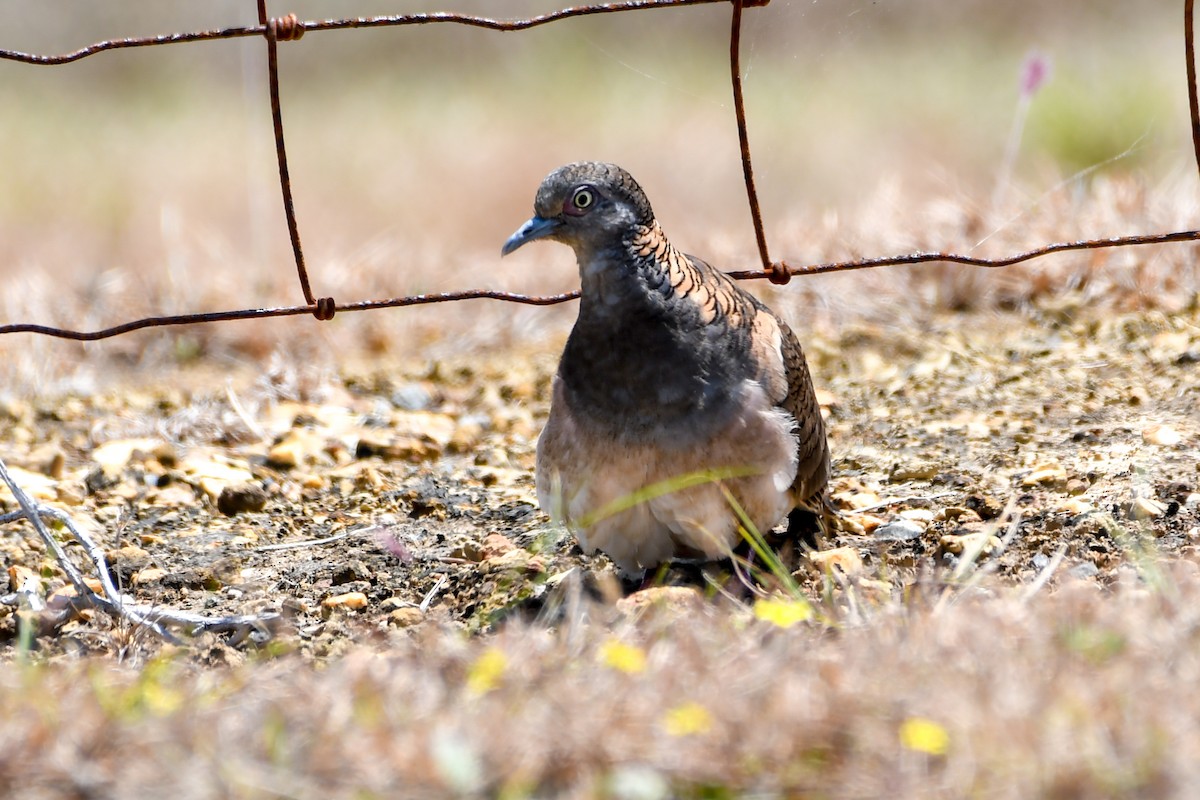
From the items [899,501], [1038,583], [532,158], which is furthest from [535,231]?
[532,158]

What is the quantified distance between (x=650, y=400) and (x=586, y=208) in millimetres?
452

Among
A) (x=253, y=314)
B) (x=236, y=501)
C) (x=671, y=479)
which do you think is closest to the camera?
(x=671, y=479)

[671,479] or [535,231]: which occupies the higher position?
[535,231]

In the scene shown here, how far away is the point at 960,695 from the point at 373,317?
150 inches

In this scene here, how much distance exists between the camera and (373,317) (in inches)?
220

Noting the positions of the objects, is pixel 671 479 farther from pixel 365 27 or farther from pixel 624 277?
pixel 365 27

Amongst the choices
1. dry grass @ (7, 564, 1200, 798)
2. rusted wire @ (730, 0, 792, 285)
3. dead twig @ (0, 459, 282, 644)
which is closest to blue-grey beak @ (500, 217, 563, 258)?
rusted wire @ (730, 0, 792, 285)

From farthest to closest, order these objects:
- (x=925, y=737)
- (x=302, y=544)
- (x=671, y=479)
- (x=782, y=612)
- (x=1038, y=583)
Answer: (x=302, y=544) < (x=671, y=479) < (x=1038, y=583) < (x=782, y=612) < (x=925, y=737)

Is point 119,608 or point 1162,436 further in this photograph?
point 1162,436

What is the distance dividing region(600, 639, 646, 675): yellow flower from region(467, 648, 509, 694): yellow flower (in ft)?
0.52

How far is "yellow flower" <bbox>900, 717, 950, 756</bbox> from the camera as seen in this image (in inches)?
78.4

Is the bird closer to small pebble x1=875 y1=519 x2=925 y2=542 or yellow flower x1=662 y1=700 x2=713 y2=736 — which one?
small pebble x1=875 y1=519 x2=925 y2=542

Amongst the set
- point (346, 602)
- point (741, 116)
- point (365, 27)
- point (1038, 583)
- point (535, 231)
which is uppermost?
point (365, 27)

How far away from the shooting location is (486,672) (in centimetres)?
227
